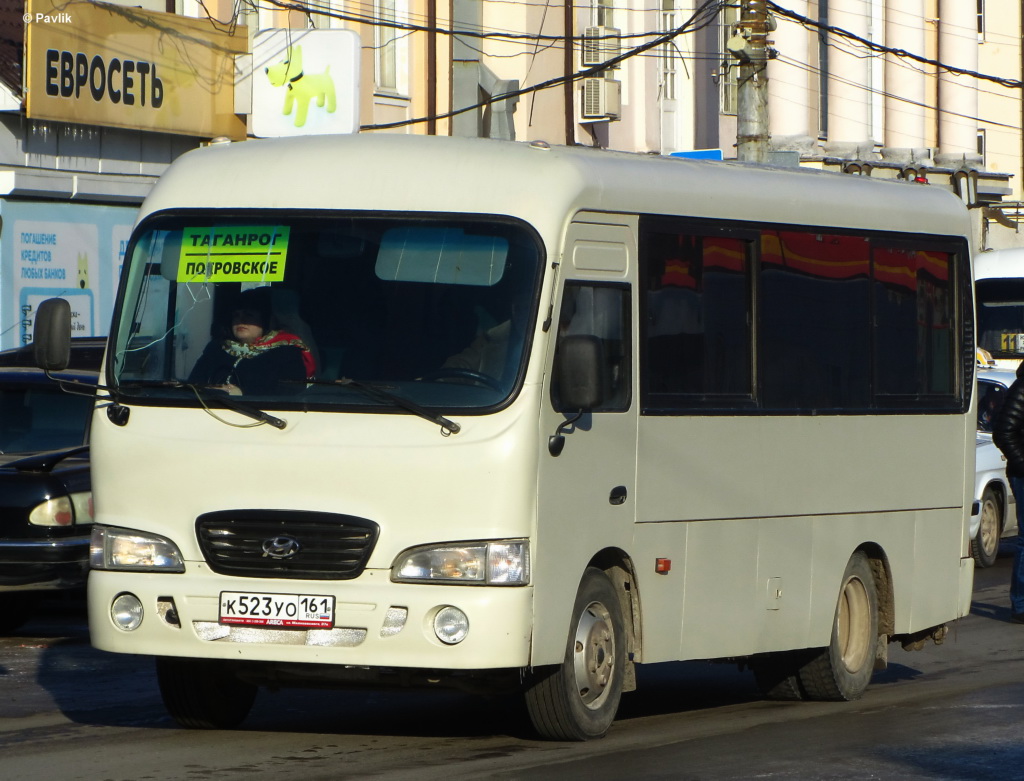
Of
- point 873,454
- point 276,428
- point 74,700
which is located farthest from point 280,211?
point 873,454

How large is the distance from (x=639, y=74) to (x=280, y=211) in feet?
96.5

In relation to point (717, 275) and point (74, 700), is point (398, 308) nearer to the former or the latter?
point (717, 275)

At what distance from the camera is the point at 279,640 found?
8523mm

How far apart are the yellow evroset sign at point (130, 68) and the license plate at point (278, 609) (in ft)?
45.2

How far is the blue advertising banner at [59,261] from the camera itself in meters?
22.5

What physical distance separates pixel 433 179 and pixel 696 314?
4.98 ft

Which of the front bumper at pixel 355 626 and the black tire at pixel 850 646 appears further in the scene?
the black tire at pixel 850 646

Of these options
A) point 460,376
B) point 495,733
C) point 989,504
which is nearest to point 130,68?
point 989,504

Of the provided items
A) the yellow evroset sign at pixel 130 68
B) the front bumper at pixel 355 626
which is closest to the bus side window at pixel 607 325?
the front bumper at pixel 355 626

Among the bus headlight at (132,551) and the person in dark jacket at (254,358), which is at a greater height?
the person in dark jacket at (254,358)

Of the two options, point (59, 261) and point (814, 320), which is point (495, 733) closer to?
point (814, 320)

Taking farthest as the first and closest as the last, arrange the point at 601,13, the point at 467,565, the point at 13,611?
1. the point at 601,13
2. the point at 13,611
3. the point at 467,565

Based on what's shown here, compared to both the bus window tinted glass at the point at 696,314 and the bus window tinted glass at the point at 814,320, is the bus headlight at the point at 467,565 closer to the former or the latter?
the bus window tinted glass at the point at 696,314

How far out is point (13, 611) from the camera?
44.1 feet
